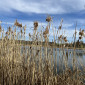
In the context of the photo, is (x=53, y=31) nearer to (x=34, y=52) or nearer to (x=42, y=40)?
(x=42, y=40)

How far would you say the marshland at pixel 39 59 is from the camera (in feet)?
5.44

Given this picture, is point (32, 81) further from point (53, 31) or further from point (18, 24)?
point (18, 24)

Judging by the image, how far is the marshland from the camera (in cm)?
166

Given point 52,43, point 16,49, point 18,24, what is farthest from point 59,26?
point 16,49

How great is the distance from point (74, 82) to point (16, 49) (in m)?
1.28

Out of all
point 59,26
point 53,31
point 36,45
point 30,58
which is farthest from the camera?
point 30,58

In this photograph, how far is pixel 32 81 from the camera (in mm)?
1721

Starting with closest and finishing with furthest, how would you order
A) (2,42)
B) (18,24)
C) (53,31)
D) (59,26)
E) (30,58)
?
(53,31) < (59,26) < (30,58) < (18,24) < (2,42)

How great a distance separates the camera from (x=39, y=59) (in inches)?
73.2

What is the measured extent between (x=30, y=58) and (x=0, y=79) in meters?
0.70

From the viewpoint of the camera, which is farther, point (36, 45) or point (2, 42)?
point (2, 42)

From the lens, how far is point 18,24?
2232 mm

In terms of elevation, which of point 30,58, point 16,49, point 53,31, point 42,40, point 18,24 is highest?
point 18,24

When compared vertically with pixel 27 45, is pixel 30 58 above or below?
below
